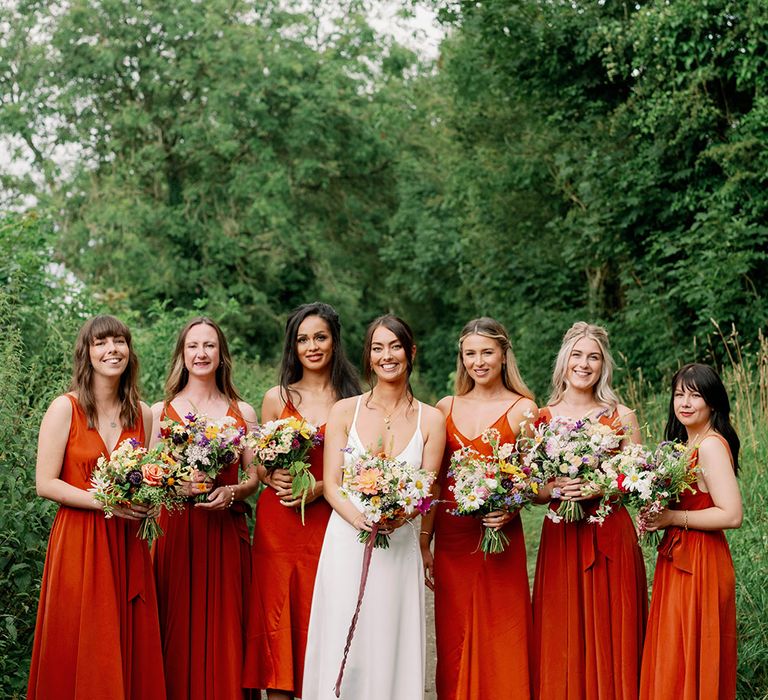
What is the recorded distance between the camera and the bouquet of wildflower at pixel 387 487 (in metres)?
5.27

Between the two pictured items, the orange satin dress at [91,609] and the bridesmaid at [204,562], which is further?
the bridesmaid at [204,562]

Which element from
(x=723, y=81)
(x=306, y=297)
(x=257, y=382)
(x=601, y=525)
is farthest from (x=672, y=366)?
(x=306, y=297)

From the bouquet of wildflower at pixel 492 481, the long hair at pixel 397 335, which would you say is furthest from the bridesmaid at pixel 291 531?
the bouquet of wildflower at pixel 492 481

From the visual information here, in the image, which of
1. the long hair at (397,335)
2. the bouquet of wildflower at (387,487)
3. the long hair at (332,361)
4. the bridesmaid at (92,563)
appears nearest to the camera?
the bouquet of wildflower at (387,487)

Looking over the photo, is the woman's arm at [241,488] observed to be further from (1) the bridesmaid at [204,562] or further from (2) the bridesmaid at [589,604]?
(2) the bridesmaid at [589,604]

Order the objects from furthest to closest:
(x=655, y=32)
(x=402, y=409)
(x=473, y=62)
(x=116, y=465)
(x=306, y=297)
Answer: (x=306, y=297)
(x=473, y=62)
(x=655, y=32)
(x=402, y=409)
(x=116, y=465)

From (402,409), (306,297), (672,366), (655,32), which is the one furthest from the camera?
(306,297)

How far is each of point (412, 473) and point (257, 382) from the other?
11.0m

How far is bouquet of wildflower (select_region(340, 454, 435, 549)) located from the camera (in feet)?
17.3

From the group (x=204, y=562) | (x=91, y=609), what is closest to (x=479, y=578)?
(x=204, y=562)

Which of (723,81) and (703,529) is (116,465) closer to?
(703,529)

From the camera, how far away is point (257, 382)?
16156mm

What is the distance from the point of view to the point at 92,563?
5.45 metres

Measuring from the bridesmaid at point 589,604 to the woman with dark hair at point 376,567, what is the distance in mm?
747
